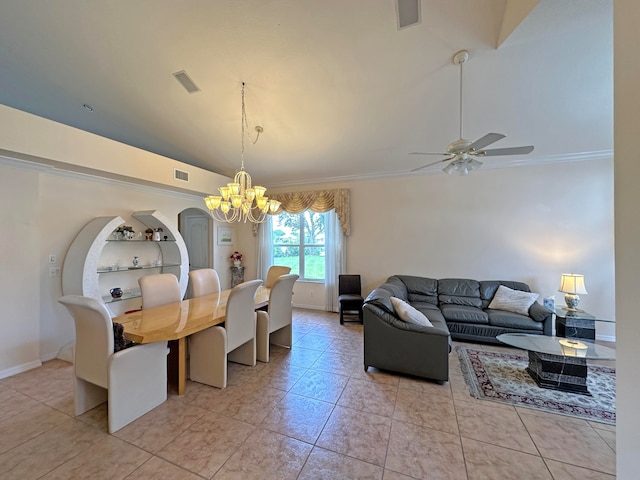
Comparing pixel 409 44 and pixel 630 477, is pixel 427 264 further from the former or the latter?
pixel 630 477

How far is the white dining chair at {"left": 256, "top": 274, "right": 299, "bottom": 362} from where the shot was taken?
3.05 meters

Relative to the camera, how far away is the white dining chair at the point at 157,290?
2.85m

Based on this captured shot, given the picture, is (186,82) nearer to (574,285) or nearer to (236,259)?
(236,259)

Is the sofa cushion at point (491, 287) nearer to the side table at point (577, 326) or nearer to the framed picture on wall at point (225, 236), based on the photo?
the side table at point (577, 326)

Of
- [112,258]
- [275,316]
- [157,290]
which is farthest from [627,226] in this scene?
[112,258]

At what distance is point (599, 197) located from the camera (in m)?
3.83

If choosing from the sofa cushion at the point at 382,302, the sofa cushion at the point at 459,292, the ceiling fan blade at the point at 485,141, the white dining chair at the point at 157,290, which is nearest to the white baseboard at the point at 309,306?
the sofa cushion at the point at 459,292

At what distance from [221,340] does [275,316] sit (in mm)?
843

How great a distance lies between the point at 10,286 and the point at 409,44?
4967 mm

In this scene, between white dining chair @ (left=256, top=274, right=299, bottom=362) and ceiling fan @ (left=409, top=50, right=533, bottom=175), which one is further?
white dining chair @ (left=256, top=274, right=299, bottom=362)

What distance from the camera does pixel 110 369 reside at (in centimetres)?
185

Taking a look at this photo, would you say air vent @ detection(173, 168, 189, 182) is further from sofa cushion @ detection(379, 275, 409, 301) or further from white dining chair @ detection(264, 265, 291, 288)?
sofa cushion @ detection(379, 275, 409, 301)

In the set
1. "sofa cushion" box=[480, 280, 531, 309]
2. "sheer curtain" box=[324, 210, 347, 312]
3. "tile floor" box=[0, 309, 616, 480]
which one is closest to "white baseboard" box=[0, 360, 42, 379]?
"tile floor" box=[0, 309, 616, 480]

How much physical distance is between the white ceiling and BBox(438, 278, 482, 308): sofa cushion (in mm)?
2111
